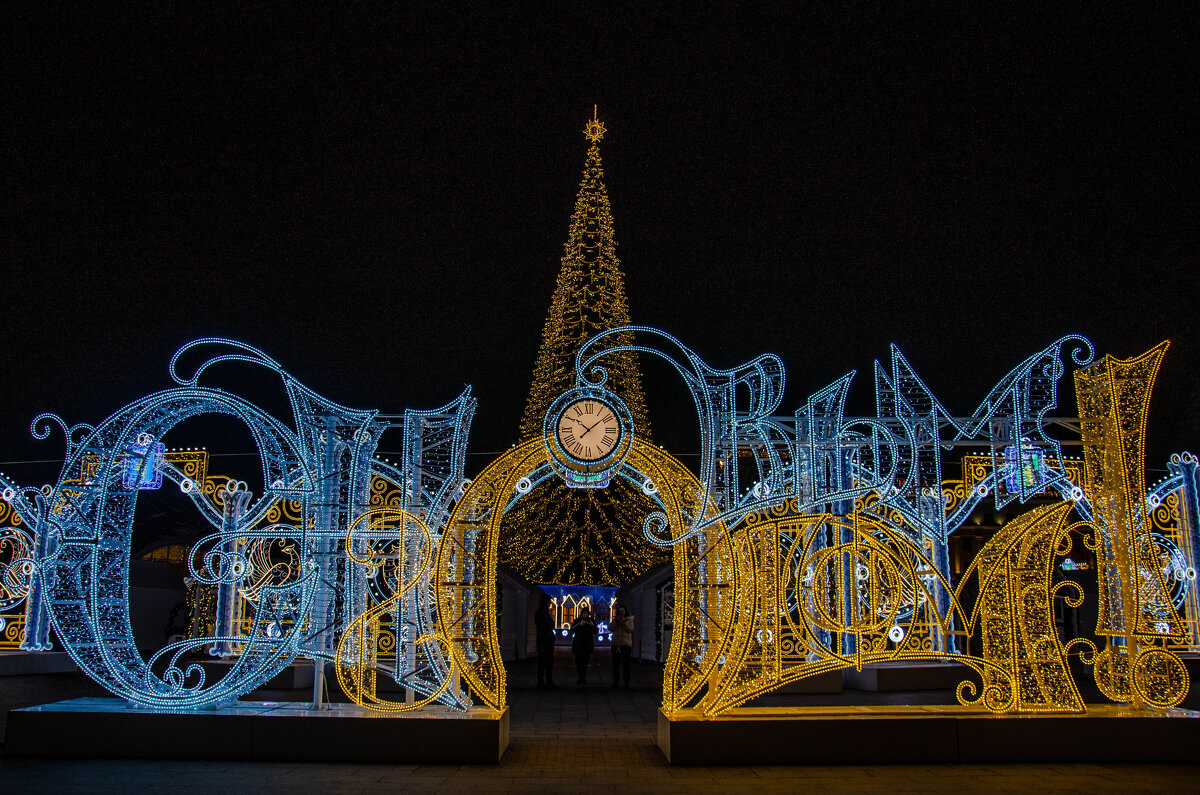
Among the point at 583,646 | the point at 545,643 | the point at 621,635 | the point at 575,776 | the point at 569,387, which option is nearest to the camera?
the point at 575,776

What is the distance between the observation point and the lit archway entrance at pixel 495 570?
7.72 meters

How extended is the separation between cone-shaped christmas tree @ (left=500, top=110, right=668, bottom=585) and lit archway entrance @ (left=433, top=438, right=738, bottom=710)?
1085cm

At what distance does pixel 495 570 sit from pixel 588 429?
1.60 m

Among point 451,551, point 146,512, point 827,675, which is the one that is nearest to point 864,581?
point 827,675

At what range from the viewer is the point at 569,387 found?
19906 millimetres

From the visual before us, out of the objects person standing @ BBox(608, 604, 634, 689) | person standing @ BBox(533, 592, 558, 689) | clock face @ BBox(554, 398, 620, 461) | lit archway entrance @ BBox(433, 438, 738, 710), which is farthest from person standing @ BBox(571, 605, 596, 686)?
clock face @ BBox(554, 398, 620, 461)

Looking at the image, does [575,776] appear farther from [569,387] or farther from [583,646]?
[569,387]

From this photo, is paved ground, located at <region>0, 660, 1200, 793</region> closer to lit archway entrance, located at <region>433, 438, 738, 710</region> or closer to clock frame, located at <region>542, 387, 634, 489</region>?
lit archway entrance, located at <region>433, 438, 738, 710</region>

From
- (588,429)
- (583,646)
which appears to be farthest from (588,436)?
(583,646)

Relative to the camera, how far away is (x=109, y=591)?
311 inches

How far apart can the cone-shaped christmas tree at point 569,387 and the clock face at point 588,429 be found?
11060 millimetres

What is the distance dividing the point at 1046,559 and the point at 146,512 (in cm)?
2330

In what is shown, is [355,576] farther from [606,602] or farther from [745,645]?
[606,602]

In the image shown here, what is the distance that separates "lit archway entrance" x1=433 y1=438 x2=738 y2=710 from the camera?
25.3ft
